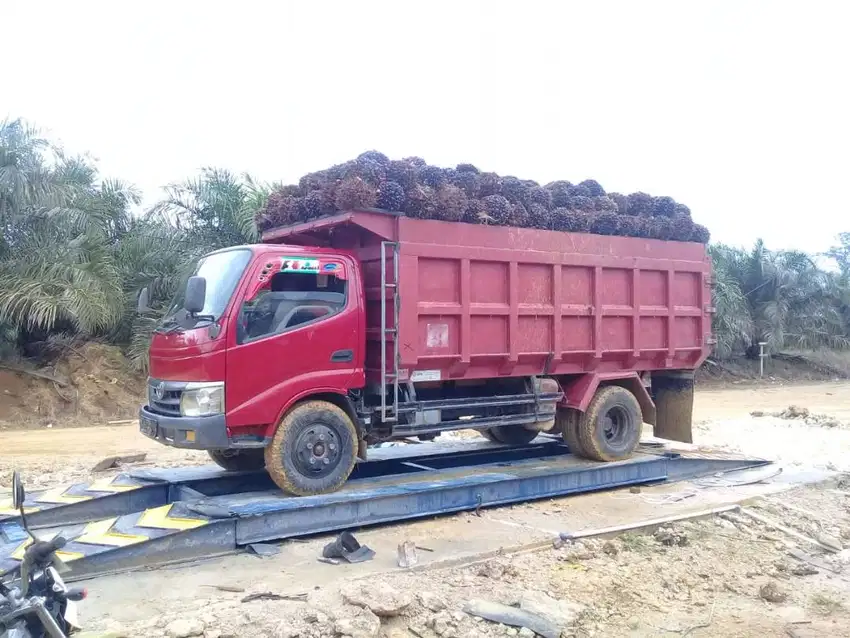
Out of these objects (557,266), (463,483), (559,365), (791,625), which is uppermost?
(557,266)

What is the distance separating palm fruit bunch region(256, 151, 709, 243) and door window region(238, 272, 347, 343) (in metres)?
0.79

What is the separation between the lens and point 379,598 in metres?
5.27

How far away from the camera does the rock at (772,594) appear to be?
5801 millimetres

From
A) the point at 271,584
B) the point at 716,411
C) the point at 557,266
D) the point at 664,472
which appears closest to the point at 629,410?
the point at 664,472

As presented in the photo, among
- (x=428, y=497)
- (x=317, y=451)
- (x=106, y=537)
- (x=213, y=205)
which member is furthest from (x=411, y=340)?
(x=213, y=205)

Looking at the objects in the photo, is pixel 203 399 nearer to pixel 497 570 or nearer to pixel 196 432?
pixel 196 432

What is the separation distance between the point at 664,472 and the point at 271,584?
533cm

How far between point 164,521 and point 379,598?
220cm

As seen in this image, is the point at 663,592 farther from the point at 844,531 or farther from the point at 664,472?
the point at 664,472

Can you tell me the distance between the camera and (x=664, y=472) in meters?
9.31

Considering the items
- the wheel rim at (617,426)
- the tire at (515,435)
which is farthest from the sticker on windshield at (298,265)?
the tire at (515,435)

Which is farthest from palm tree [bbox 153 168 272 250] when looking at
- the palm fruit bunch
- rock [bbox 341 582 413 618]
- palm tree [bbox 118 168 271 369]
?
rock [bbox 341 582 413 618]

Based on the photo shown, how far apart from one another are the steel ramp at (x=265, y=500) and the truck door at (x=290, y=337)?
2.84 feet

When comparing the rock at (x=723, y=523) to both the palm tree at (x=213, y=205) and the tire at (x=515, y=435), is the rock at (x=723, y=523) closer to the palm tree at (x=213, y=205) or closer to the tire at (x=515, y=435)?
the tire at (x=515, y=435)
